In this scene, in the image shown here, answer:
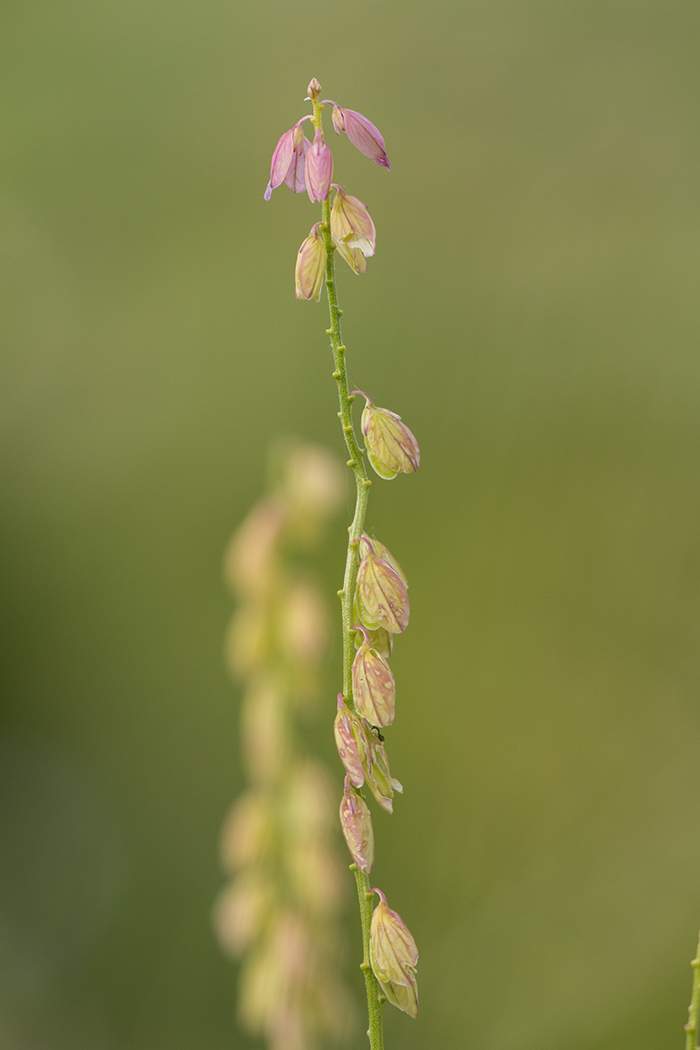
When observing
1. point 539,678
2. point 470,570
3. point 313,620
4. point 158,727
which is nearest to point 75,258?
point 158,727

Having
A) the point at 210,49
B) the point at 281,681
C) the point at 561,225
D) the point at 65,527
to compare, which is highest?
the point at 210,49

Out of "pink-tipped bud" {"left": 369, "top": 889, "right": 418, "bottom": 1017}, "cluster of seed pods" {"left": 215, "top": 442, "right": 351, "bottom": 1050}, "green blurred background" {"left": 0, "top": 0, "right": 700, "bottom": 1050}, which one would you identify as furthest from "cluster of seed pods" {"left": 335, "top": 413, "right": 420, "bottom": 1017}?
"green blurred background" {"left": 0, "top": 0, "right": 700, "bottom": 1050}

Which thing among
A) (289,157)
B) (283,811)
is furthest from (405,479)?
(289,157)

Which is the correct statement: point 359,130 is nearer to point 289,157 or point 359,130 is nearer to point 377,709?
point 289,157

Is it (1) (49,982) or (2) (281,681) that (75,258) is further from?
(2) (281,681)

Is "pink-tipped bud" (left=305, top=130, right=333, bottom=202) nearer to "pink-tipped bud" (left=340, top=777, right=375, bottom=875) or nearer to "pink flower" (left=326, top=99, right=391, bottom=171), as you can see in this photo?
"pink flower" (left=326, top=99, right=391, bottom=171)

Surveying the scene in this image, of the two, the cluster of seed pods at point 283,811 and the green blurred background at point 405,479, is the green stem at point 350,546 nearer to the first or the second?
the cluster of seed pods at point 283,811
